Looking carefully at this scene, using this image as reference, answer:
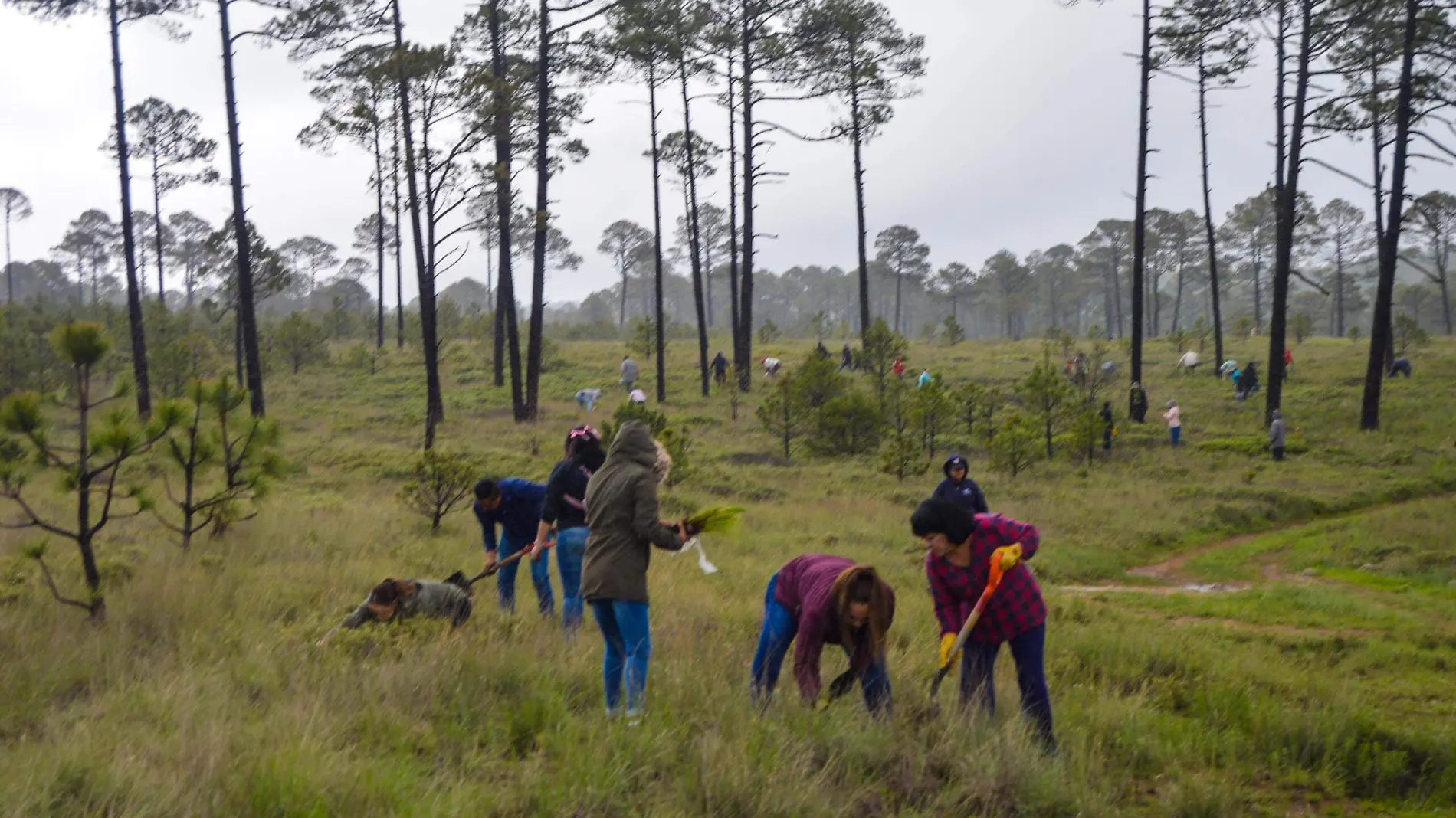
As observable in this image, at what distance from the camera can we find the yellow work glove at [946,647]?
4820mm

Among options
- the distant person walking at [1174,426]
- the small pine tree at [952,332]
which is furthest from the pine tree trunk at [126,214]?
the small pine tree at [952,332]

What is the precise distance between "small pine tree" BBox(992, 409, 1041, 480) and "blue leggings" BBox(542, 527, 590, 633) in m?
13.2

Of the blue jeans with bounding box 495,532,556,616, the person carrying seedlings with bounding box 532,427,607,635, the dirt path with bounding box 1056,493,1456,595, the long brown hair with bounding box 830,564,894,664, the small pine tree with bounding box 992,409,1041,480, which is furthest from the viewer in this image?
the small pine tree with bounding box 992,409,1041,480

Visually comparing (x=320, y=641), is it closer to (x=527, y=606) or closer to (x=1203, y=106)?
(x=527, y=606)

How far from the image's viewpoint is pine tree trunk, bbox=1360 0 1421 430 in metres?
19.8

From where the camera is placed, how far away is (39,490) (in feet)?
45.3

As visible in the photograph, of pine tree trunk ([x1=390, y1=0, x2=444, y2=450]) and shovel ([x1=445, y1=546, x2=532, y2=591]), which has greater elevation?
pine tree trunk ([x1=390, y1=0, x2=444, y2=450])

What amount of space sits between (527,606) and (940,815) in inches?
166

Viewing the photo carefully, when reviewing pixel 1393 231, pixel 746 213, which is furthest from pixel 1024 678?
pixel 746 213

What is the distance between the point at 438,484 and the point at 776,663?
7900 mm

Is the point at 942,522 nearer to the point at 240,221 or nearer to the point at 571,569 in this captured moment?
the point at 571,569

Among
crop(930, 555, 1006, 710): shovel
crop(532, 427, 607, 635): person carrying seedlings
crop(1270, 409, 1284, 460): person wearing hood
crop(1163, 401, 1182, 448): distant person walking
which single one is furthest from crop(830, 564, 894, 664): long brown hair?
crop(1163, 401, 1182, 448): distant person walking

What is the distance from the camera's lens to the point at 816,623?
179 inches

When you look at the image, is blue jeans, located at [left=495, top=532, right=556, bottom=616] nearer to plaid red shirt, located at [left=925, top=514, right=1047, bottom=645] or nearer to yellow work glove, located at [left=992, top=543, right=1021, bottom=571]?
plaid red shirt, located at [left=925, top=514, right=1047, bottom=645]
